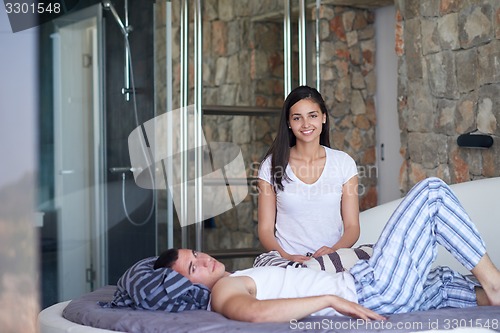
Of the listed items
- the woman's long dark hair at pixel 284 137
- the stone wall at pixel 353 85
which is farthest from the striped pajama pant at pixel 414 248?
the stone wall at pixel 353 85

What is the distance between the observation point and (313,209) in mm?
3078

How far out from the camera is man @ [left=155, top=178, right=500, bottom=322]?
89.1 inches

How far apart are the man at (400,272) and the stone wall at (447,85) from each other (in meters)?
1.39

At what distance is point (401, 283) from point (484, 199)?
1.17 m

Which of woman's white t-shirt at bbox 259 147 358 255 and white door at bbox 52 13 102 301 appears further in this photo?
white door at bbox 52 13 102 301

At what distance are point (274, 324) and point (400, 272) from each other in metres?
0.51

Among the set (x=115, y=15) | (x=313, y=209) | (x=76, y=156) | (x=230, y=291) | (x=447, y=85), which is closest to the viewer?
(x=230, y=291)

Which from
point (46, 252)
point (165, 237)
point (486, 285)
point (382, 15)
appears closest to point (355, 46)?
point (382, 15)

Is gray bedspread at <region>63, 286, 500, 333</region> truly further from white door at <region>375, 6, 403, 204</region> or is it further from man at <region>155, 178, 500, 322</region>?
white door at <region>375, 6, 403, 204</region>

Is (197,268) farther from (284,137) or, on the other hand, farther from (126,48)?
(126,48)

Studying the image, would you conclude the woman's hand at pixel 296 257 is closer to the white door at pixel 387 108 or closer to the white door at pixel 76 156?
the white door at pixel 76 156

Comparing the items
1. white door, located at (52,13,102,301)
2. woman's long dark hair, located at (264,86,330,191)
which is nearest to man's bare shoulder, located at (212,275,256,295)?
woman's long dark hair, located at (264,86,330,191)

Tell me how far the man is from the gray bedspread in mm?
98

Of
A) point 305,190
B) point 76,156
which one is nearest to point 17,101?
point 76,156
